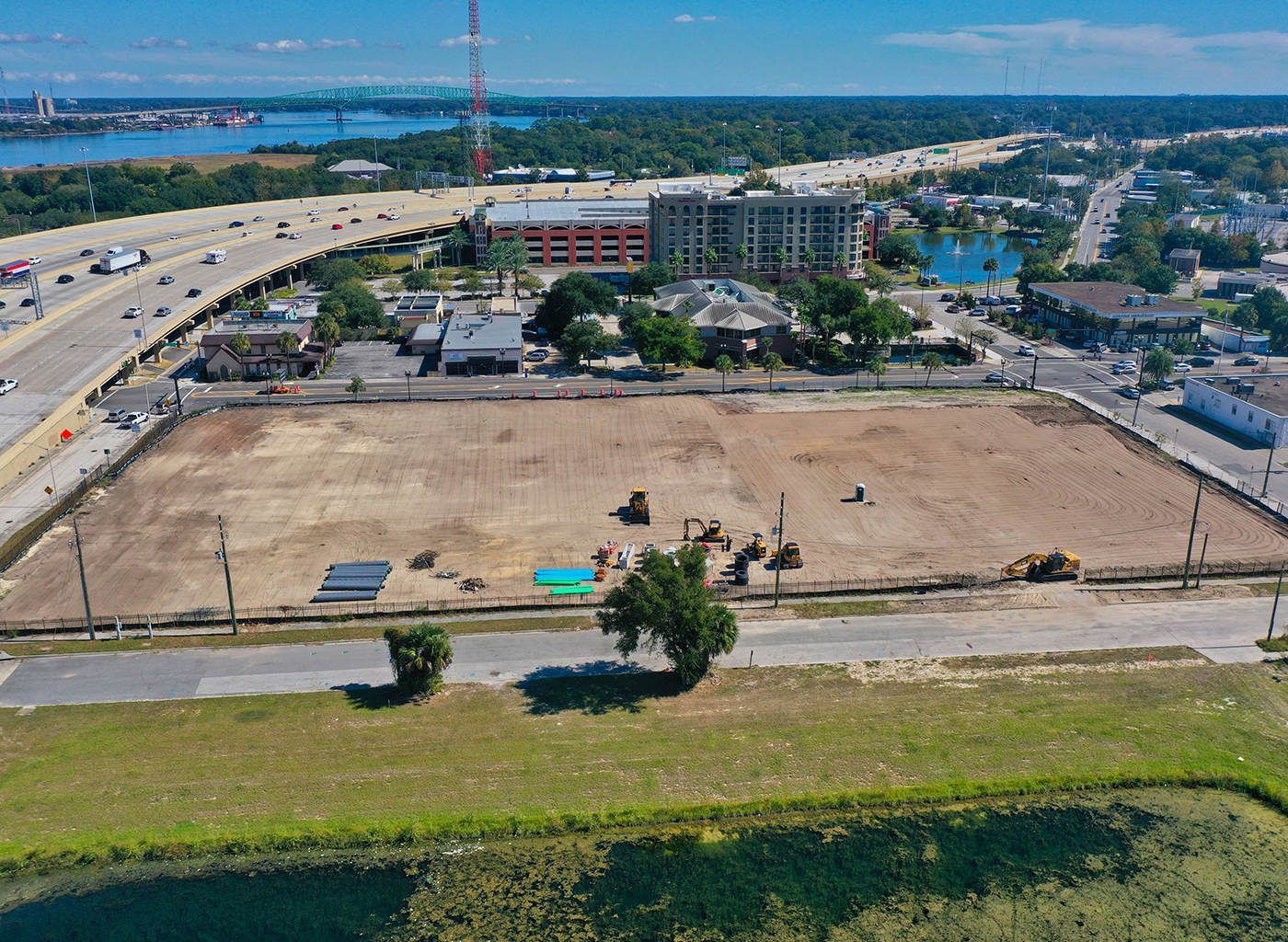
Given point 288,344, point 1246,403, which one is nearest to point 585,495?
point 288,344

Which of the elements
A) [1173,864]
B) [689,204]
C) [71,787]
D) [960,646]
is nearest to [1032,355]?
[689,204]

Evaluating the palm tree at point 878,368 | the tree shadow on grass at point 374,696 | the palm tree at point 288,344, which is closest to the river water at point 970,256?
the palm tree at point 878,368

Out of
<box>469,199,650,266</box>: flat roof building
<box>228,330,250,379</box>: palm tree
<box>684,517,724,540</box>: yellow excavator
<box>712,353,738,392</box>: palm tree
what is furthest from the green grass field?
<box>469,199,650,266</box>: flat roof building

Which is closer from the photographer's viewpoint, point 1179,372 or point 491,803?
point 491,803

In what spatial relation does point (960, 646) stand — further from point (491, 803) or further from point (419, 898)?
point (419, 898)

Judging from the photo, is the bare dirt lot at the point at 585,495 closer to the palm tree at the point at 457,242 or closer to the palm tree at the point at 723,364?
the palm tree at the point at 723,364

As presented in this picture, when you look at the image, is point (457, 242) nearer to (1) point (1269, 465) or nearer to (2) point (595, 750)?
(1) point (1269, 465)
